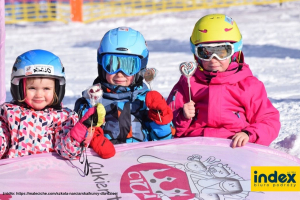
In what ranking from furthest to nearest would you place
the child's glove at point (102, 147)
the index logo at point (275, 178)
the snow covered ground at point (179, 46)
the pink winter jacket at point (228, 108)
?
the snow covered ground at point (179, 46)
the pink winter jacket at point (228, 108)
the child's glove at point (102, 147)
the index logo at point (275, 178)

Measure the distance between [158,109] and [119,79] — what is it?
0.48m

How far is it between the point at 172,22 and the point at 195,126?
1010 centimetres

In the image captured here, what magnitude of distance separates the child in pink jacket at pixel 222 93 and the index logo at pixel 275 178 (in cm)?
48

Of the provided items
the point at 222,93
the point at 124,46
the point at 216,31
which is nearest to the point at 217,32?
the point at 216,31

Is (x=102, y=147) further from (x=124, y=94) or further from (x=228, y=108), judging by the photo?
(x=228, y=108)

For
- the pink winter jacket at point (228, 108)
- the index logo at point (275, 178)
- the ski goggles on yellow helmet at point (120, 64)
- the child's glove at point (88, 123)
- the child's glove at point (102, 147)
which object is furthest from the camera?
the pink winter jacket at point (228, 108)

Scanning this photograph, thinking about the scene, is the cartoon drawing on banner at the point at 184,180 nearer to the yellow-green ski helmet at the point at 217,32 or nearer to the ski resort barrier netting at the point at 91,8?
the yellow-green ski helmet at the point at 217,32

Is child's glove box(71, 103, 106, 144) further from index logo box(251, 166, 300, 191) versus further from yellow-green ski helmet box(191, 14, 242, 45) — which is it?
yellow-green ski helmet box(191, 14, 242, 45)

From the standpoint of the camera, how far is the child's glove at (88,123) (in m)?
3.38

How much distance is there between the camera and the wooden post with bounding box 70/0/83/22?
14.5 meters

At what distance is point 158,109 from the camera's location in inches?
151

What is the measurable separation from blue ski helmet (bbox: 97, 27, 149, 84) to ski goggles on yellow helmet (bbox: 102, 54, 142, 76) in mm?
33

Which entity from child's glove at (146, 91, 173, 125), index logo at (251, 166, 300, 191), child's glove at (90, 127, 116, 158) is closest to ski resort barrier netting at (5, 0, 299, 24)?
child's glove at (146, 91, 173, 125)

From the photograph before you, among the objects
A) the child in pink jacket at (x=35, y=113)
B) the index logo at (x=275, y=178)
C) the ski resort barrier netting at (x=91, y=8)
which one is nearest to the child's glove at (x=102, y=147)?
the child in pink jacket at (x=35, y=113)
